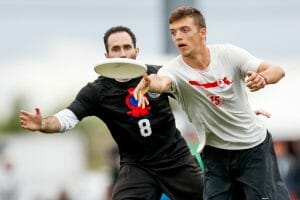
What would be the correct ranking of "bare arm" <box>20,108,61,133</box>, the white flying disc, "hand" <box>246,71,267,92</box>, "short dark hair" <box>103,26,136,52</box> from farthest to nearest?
"short dark hair" <box>103,26,136,52</box>, "bare arm" <box>20,108,61,133</box>, the white flying disc, "hand" <box>246,71,267,92</box>

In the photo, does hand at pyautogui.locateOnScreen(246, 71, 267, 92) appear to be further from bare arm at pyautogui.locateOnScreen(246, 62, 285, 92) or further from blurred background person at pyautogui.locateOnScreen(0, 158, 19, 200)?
blurred background person at pyautogui.locateOnScreen(0, 158, 19, 200)

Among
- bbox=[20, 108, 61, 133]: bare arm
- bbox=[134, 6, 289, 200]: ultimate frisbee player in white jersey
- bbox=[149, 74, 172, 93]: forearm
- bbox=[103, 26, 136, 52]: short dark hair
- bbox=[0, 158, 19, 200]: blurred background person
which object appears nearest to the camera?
bbox=[149, 74, 172, 93]: forearm

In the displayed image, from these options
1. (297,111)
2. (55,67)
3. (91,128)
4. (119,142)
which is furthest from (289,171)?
(91,128)

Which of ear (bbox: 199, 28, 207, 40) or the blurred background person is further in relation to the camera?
the blurred background person

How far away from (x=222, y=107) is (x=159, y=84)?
0.85 meters

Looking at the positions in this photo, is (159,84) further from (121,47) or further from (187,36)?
(121,47)

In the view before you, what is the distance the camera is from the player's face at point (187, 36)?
11.5m

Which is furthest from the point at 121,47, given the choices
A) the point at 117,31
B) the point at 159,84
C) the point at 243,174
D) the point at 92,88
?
the point at 243,174

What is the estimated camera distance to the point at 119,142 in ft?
41.5

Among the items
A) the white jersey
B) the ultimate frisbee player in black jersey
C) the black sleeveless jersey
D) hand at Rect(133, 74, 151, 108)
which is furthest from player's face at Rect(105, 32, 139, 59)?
hand at Rect(133, 74, 151, 108)

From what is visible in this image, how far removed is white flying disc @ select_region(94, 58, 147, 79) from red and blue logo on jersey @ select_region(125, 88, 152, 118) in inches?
25.6

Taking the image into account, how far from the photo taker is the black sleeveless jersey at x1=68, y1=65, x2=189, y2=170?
1241 centimetres

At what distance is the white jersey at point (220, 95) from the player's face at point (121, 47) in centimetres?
74

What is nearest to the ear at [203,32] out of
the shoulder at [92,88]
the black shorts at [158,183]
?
the shoulder at [92,88]
